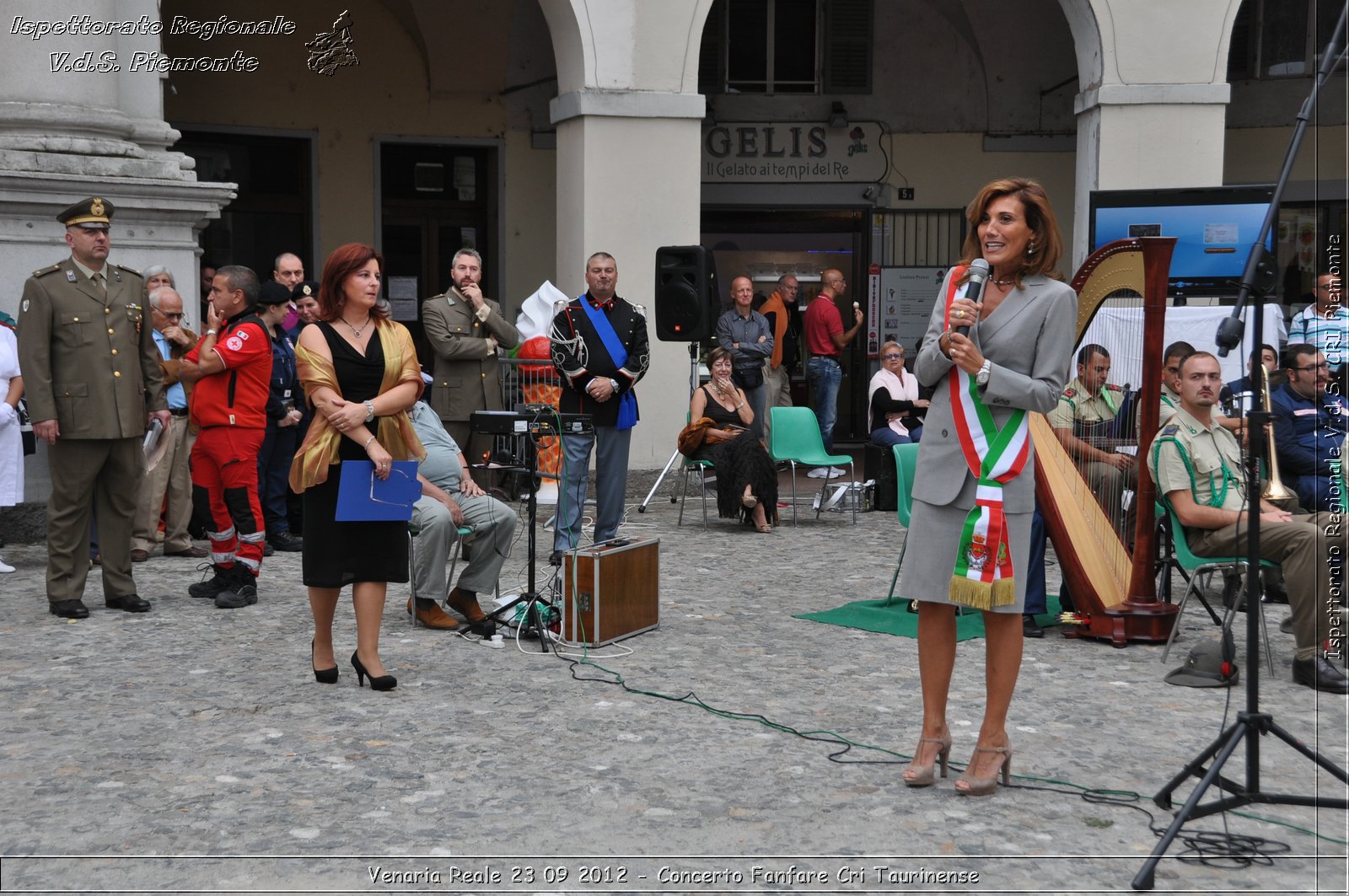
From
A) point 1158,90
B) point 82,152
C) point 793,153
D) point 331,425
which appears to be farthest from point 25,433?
point 793,153

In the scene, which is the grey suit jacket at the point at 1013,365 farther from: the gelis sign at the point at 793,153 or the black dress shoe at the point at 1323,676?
the gelis sign at the point at 793,153

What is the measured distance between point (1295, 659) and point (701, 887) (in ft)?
12.5

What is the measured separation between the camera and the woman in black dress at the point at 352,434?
5.90m

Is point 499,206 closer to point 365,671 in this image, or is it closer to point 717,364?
point 717,364

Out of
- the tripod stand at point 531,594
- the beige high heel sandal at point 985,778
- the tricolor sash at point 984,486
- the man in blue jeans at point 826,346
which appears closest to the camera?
the tricolor sash at point 984,486

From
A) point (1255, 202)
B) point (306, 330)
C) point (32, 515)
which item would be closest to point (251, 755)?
point (306, 330)

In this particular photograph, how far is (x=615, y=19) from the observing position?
43.5 feet

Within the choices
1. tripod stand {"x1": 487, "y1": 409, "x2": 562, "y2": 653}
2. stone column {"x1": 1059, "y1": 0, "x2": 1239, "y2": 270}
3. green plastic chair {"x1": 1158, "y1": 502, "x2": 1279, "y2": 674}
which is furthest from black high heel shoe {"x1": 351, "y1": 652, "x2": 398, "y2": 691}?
stone column {"x1": 1059, "y1": 0, "x2": 1239, "y2": 270}

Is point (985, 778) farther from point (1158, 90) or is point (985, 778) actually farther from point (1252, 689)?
point (1158, 90)

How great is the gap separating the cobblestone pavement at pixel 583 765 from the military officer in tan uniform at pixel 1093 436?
0.85 m

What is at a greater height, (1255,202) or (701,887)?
(1255,202)

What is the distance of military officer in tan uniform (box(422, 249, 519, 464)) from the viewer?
33.3ft

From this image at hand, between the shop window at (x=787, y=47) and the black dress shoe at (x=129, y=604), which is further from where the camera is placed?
the shop window at (x=787, y=47)

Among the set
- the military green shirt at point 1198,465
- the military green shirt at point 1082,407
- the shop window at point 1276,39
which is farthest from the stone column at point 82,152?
the shop window at point 1276,39
